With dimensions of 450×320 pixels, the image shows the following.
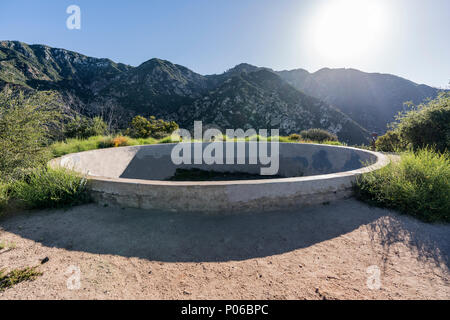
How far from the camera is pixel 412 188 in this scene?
8.97 ft

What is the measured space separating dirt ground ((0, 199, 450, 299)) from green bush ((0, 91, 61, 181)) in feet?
4.39

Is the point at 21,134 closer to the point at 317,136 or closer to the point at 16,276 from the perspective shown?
the point at 16,276

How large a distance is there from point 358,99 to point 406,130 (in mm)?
66005

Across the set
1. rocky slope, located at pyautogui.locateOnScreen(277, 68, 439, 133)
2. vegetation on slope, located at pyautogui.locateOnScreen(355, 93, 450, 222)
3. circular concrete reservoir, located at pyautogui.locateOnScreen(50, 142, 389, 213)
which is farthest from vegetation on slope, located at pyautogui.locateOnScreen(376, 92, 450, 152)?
rocky slope, located at pyautogui.locateOnScreen(277, 68, 439, 133)

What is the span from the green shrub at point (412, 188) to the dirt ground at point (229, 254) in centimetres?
23

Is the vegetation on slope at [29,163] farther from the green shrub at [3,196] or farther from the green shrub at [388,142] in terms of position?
the green shrub at [388,142]

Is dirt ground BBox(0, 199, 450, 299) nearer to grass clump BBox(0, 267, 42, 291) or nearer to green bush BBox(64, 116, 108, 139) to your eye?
grass clump BBox(0, 267, 42, 291)

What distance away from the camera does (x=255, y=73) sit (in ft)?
161

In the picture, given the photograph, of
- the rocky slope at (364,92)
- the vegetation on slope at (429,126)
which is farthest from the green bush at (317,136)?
the rocky slope at (364,92)

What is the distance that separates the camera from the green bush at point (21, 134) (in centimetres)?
342

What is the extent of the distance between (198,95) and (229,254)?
161 feet
